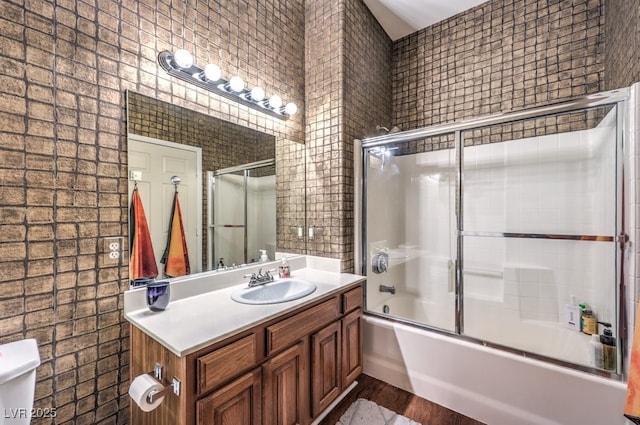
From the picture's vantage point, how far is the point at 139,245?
1422 millimetres

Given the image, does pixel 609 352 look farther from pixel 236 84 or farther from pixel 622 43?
pixel 236 84

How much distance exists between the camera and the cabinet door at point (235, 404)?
108 cm

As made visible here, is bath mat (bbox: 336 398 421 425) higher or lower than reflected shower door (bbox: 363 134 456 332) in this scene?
lower

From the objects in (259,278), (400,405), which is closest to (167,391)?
(259,278)

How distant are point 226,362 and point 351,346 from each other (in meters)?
1.04

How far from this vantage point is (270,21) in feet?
6.99

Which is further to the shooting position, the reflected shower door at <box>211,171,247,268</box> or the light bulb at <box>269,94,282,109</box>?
the light bulb at <box>269,94,282,109</box>

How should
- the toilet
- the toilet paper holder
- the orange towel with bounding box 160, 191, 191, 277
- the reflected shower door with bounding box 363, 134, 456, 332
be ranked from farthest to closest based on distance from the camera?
1. the reflected shower door with bounding box 363, 134, 456, 332
2. the orange towel with bounding box 160, 191, 191, 277
3. the toilet paper holder
4. the toilet

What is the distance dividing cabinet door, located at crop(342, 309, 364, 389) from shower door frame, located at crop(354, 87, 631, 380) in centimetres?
32

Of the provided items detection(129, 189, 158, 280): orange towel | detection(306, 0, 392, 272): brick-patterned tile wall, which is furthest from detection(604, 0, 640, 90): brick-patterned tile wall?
detection(129, 189, 158, 280): orange towel

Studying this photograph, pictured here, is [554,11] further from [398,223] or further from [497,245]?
[398,223]

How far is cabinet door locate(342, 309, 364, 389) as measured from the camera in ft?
6.06

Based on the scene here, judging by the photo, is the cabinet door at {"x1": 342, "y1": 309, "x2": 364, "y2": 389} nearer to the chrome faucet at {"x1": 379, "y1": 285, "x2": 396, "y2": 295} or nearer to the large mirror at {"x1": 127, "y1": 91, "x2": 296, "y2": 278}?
the chrome faucet at {"x1": 379, "y1": 285, "x2": 396, "y2": 295}

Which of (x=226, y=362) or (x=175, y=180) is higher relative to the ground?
(x=175, y=180)
